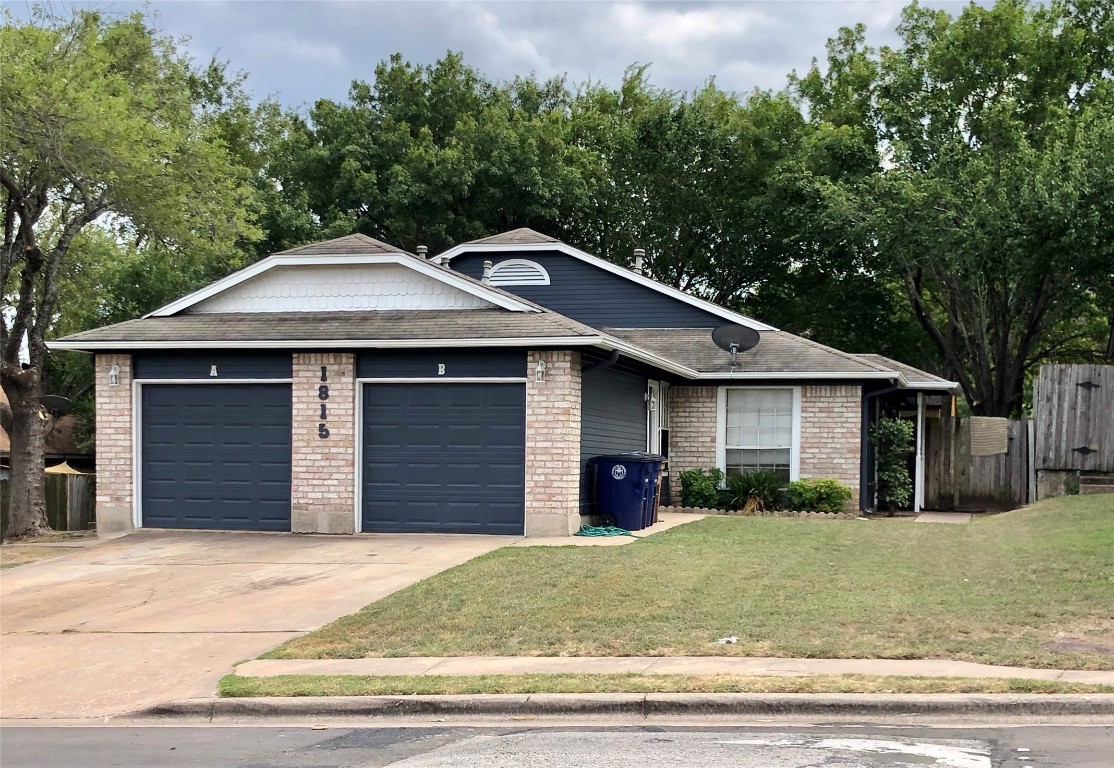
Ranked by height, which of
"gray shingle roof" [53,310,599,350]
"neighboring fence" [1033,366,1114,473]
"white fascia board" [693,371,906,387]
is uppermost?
"gray shingle roof" [53,310,599,350]

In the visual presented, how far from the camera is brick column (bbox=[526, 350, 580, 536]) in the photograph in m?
16.0

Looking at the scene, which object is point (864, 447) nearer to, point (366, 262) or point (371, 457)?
point (371, 457)

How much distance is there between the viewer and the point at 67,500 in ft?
93.8

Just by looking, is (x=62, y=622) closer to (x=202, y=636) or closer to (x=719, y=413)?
(x=202, y=636)

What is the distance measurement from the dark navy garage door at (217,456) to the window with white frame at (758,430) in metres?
8.60

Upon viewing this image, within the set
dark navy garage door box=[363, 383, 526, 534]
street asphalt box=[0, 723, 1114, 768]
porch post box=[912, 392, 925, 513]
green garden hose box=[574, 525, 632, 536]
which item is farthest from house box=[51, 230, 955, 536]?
street asphalt box=[0, 723, 1114, 768]

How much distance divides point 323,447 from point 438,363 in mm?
2091

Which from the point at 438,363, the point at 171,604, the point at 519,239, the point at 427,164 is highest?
the point at 427,164

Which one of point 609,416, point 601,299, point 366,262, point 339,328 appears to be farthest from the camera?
point 601,299

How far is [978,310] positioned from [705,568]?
22.0m

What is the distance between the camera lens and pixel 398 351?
54.7 ft

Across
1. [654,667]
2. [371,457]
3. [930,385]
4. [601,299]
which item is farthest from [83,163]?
[930,385]

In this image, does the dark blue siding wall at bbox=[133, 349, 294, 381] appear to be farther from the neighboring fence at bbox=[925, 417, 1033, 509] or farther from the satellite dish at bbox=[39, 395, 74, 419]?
the neighboring fence at bbox=[925, 417, 1033, 509]

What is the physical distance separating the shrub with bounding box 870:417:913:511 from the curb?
49.8ft
